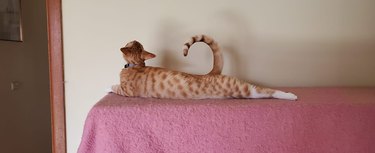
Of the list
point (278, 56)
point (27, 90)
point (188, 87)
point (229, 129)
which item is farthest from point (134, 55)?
point (27, 90)

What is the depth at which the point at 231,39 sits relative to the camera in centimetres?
92

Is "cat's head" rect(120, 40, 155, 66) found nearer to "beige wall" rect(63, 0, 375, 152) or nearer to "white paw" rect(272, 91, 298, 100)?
"beige wall" rect(63, 0, 375, 152)

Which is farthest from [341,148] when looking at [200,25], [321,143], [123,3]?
[123,3]

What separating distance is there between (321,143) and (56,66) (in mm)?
827

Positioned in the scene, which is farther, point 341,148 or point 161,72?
point 161,72

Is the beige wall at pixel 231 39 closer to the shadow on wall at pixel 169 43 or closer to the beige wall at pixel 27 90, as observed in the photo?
the shadow on wall at pixel 169 43

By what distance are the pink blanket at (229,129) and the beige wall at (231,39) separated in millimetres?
363

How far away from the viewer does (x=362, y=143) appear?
1.86 ft

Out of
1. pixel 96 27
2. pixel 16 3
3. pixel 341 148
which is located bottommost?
pixel 341 148

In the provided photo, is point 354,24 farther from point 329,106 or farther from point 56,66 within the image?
point 56,66

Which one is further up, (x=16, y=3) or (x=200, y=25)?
(x=16, y=3)

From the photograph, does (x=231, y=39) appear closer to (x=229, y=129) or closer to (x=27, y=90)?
(x=229, y=129)

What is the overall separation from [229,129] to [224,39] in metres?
0.44

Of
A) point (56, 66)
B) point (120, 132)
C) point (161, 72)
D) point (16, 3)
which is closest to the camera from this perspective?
point (120, 132)
